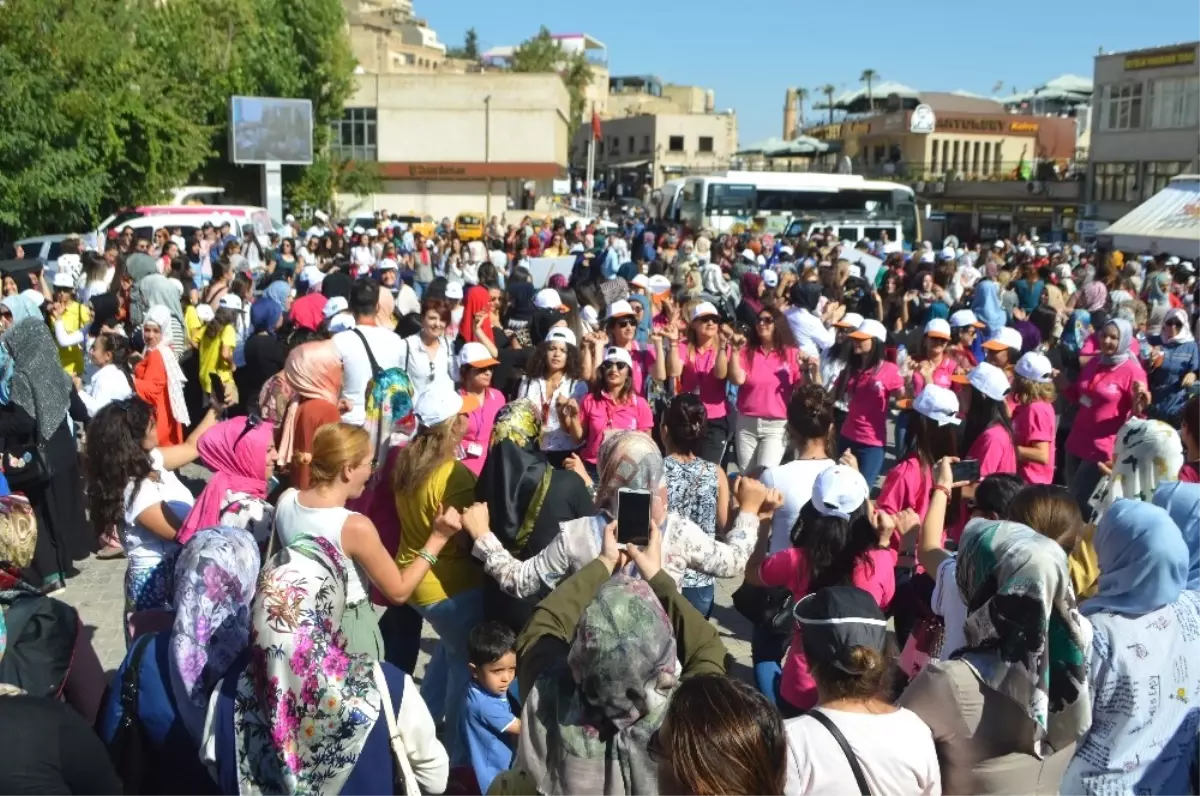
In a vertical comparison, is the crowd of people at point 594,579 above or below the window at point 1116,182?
below

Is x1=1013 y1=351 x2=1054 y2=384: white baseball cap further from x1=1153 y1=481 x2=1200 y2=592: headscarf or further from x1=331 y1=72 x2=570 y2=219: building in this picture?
x1=331 y1=72 x2=570 y2=219: building

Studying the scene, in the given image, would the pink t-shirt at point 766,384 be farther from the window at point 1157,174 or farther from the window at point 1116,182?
the window at point 1116,182

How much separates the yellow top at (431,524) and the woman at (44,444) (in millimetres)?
2973

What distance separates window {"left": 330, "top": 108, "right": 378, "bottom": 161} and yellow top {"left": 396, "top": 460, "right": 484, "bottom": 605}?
169 ft

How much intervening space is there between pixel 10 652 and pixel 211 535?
0.63 metres

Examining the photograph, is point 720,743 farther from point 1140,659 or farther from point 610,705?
point 1140,659

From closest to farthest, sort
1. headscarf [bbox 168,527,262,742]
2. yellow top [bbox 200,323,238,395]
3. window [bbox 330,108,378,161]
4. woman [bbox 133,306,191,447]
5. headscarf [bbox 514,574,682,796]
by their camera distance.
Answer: headscarf [bbox 514,574,682,796]
headscarf [bbox 168,527,262,742]
woman [bbox 133,306,191,447]
yellow top [bbox 200,323,238,395]
window [bbox 330,108,378,161]

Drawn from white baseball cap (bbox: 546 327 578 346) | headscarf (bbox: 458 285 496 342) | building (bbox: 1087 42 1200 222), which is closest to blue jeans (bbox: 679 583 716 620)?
A: white baseball cap (bbox: 546 327 578 346)

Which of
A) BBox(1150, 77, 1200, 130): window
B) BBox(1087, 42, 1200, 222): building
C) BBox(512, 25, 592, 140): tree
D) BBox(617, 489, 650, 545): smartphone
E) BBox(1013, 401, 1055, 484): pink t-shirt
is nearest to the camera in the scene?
BBox(617, 489, 650, 545): smartphone

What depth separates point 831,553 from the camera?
3.80 m

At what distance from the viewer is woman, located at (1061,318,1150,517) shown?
7012 mm

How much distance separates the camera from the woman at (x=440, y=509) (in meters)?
4.38

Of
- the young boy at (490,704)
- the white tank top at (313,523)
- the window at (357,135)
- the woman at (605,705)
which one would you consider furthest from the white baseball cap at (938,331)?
the window at (357,135)

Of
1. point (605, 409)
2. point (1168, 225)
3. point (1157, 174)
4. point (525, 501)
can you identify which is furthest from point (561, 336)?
point (1157, 174)
